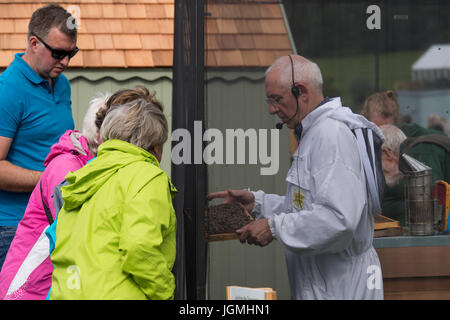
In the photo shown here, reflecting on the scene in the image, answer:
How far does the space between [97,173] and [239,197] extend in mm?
550

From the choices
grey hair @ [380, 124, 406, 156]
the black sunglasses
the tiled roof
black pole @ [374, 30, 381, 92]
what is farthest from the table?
the tiled roof

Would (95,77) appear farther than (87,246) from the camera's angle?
Yes

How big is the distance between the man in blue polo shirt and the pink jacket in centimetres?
38

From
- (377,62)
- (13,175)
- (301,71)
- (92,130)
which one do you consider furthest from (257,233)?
(13,175)

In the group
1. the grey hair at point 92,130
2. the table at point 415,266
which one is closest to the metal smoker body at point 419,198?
the table at point 415,266

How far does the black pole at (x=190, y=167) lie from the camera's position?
279cm

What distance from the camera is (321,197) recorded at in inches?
95.1

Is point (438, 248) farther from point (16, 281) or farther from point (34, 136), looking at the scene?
point (34, 136)

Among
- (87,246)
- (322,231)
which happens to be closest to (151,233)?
(87,246)

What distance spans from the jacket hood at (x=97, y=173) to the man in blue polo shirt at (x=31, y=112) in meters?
0.97

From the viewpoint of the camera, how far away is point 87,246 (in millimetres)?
2469

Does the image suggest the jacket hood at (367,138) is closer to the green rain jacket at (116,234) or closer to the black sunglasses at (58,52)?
the green rain jacket at (116,234)
